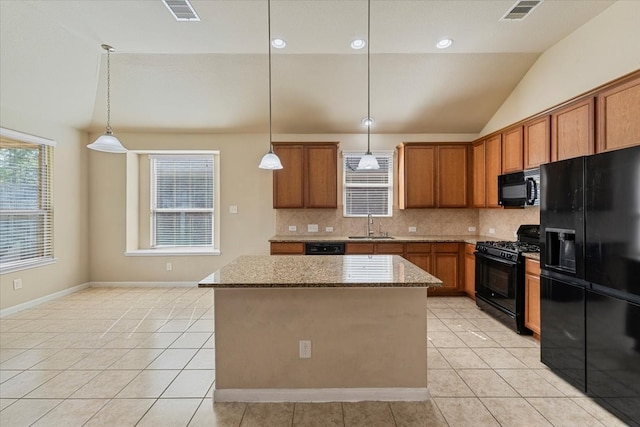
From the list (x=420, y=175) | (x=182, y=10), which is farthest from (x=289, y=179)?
(x=182, y=10)

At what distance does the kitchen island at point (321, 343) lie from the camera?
2.15 metres

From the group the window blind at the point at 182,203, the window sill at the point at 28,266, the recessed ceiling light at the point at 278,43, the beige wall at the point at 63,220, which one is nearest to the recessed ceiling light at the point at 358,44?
the recessed ceiling light at the point at 278,43

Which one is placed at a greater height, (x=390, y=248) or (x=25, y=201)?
(x=25, y=201)

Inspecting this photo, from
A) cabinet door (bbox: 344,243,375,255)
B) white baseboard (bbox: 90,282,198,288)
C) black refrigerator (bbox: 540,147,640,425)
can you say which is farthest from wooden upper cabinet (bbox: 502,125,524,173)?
white baseboard (bbox: 90,282,198,288)

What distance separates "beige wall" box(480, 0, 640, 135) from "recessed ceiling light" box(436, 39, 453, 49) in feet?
3.97

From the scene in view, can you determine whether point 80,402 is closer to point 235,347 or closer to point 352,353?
point 235,347

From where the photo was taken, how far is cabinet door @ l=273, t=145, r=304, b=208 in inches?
188

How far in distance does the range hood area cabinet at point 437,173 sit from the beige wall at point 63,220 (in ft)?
17.1

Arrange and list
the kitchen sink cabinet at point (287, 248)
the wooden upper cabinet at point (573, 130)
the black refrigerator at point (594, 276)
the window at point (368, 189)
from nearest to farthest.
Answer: the black refrigerator at point (594, 276)
the wooden upper cabinet at point (573, 130)
the kitchen sink cabinet at point (287, 248)
the window at point (368, 189)

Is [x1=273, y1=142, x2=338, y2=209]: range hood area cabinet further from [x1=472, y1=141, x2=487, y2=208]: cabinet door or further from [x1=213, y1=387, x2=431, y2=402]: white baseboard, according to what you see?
[x1=213, y1=387, x2=431, y2=402]: white baseboard

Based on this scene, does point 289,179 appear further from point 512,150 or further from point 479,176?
point 512,150

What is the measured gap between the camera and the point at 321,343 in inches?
85.2

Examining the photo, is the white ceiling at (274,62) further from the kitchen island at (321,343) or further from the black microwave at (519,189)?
the kitchen island at (321,343)

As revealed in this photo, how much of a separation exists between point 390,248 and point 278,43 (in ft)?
10.0
